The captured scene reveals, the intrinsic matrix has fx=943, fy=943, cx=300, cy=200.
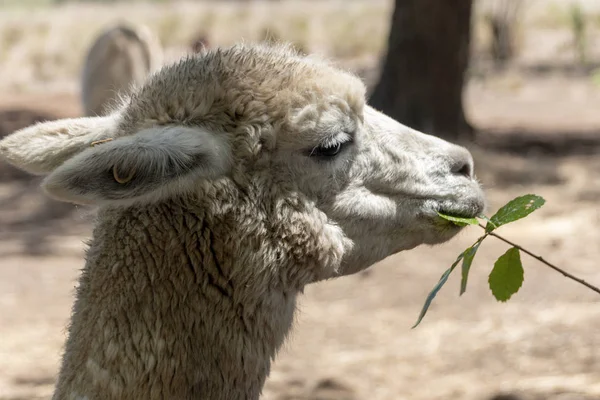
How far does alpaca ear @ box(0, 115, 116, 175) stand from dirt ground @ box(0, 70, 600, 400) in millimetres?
734

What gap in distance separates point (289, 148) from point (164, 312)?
694mm

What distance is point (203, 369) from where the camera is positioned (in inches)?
120

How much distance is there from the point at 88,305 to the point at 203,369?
426mm

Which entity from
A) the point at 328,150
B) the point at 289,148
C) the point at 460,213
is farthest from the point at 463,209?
the point at 289,148

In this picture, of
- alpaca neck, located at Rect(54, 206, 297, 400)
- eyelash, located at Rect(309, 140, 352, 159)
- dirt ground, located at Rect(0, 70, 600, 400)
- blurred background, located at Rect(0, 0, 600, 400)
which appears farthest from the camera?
blurred background, located at Rect(0, 0, 600, 400)

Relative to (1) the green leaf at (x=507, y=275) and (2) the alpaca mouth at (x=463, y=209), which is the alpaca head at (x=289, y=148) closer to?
(2) the alpaca mouth at (x=463, y=209)

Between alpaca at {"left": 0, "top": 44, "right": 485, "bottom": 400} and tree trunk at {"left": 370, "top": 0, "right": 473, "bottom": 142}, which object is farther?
tree trunk at {"left": 370, "top": 0, "right": 473, "bottom": 142}

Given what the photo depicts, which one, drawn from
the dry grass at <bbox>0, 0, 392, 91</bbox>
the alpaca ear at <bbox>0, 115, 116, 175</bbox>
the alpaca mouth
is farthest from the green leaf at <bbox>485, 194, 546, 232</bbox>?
the dry grass at <bbox>0, 0, 392, 91</bbox>

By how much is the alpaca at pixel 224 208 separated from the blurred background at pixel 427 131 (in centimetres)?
51

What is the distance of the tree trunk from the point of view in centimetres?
1020

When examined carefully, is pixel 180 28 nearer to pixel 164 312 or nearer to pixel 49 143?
pixel 49 143

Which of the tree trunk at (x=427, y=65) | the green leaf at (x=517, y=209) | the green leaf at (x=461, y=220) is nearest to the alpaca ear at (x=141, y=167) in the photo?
the green leaf at (x=461, y=220)

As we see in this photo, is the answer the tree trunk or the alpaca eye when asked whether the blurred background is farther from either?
the alpaca eye

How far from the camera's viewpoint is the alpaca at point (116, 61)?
10805mm
